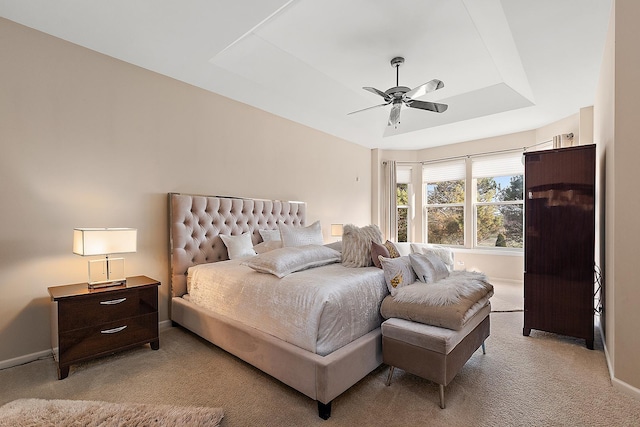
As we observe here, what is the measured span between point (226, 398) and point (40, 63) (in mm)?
3109

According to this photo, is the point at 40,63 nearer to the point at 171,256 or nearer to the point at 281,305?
the point at 171,256

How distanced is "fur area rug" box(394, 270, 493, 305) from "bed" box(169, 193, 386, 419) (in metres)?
0.28

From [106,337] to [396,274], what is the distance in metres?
2.44

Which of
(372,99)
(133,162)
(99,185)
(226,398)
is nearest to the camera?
(226,398)

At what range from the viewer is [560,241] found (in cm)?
301

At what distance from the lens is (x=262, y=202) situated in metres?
4.21

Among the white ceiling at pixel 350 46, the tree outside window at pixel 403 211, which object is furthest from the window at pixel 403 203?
the white ceiling at pixel 350 46

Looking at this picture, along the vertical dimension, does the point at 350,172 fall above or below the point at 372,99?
below

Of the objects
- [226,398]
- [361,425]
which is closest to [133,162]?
[226,398]

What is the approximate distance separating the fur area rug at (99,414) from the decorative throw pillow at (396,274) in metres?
1.48

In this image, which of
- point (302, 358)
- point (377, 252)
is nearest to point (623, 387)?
point (377, 252)

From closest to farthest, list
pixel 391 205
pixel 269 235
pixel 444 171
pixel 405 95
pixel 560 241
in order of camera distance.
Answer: pixel 560 241, pixel 405 95, pixel 269 235, pixel 444 171, pixel 391 205

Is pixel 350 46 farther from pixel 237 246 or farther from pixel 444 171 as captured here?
pixel 444 171

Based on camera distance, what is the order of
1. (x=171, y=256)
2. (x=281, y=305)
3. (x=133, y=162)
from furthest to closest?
1. (x=171, y=256)
2. (x=133, y=162)
3. (x=281, y=305)
